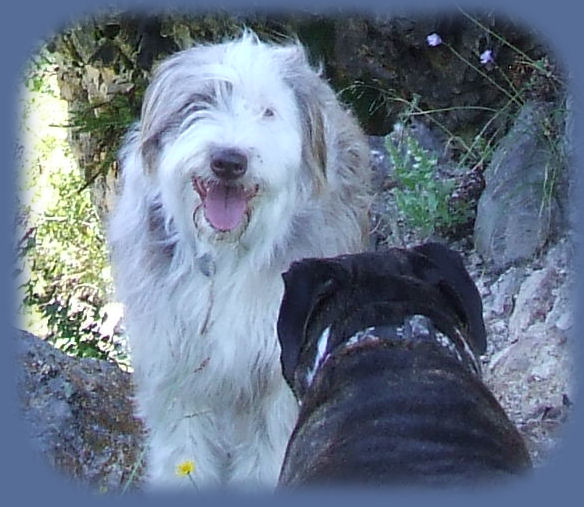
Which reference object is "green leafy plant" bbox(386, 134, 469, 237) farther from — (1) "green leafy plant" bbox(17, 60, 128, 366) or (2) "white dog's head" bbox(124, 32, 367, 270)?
(1) "green leafy plant" bbox(17, 60, 128, 366)

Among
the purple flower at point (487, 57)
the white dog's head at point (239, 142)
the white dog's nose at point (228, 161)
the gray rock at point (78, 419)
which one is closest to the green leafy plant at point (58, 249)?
the gray rock at point (78, 419)

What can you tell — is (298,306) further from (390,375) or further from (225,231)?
(225,231)

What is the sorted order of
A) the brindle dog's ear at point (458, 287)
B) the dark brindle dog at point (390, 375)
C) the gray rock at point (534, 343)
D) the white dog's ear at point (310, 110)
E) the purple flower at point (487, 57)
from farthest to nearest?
the purple flower at point (487, 57) < the gray rock at point (534, 343) < the white dog's ear at point (310, 110) < the brindle dog's ear at point (458, 287) < the dark brindle dog at point (390, 375)

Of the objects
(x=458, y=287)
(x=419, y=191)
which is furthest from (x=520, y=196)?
(x=458, y=287)

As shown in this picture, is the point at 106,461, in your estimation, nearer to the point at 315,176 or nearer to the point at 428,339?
the point at 315,176

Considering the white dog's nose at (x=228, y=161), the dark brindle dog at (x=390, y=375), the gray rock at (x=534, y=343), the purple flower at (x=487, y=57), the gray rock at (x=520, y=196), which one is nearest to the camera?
the dark brindle dog at (x=390, y=375)

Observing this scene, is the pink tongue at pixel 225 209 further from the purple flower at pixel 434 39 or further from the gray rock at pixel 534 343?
the purple flower at pixel 434 39
